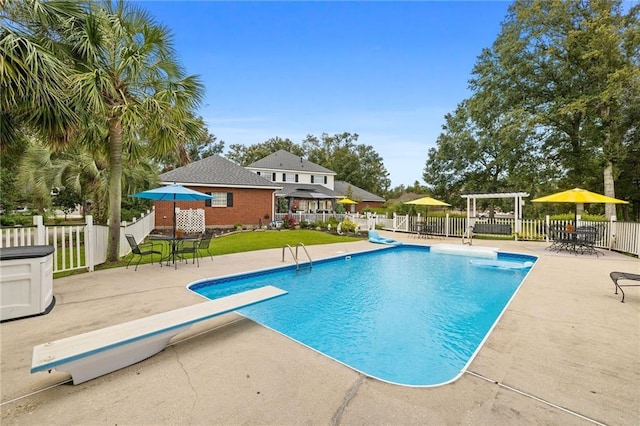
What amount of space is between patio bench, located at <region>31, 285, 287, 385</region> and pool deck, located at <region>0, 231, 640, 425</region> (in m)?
0.12

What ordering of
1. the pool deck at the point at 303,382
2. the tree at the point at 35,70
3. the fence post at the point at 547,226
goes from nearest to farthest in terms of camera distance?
the pool deck at the point at 303,382 < the tree at the point at 35,70 < the fence post at the point at 547,226

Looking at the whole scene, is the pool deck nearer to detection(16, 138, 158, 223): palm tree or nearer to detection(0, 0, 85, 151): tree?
detection(0, 0, 85, 151): tree

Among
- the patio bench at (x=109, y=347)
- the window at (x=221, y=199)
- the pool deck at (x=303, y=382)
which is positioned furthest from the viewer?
the window at (x=221, y=199)

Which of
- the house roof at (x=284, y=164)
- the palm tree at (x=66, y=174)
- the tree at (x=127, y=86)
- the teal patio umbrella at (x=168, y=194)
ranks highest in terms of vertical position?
the house roof at (x=284, y=164)

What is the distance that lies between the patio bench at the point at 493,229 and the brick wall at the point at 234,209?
14.2 meters

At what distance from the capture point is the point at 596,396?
2.81 meters

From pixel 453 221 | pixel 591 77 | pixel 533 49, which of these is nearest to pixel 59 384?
pixel 453 221

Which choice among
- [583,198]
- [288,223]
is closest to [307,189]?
[288,223]

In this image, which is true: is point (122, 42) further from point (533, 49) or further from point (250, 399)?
point (533, 49)

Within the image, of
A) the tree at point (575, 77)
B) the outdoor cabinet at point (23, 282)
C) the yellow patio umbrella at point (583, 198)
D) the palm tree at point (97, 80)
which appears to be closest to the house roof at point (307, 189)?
the tree at point (575, 77)

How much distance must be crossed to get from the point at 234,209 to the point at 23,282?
17081 mm

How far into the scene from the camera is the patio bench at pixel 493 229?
1605 cm

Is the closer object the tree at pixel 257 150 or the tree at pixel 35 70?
the tree at pixel 35 70

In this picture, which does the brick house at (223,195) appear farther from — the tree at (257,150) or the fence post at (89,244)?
the tree at (257,150)
